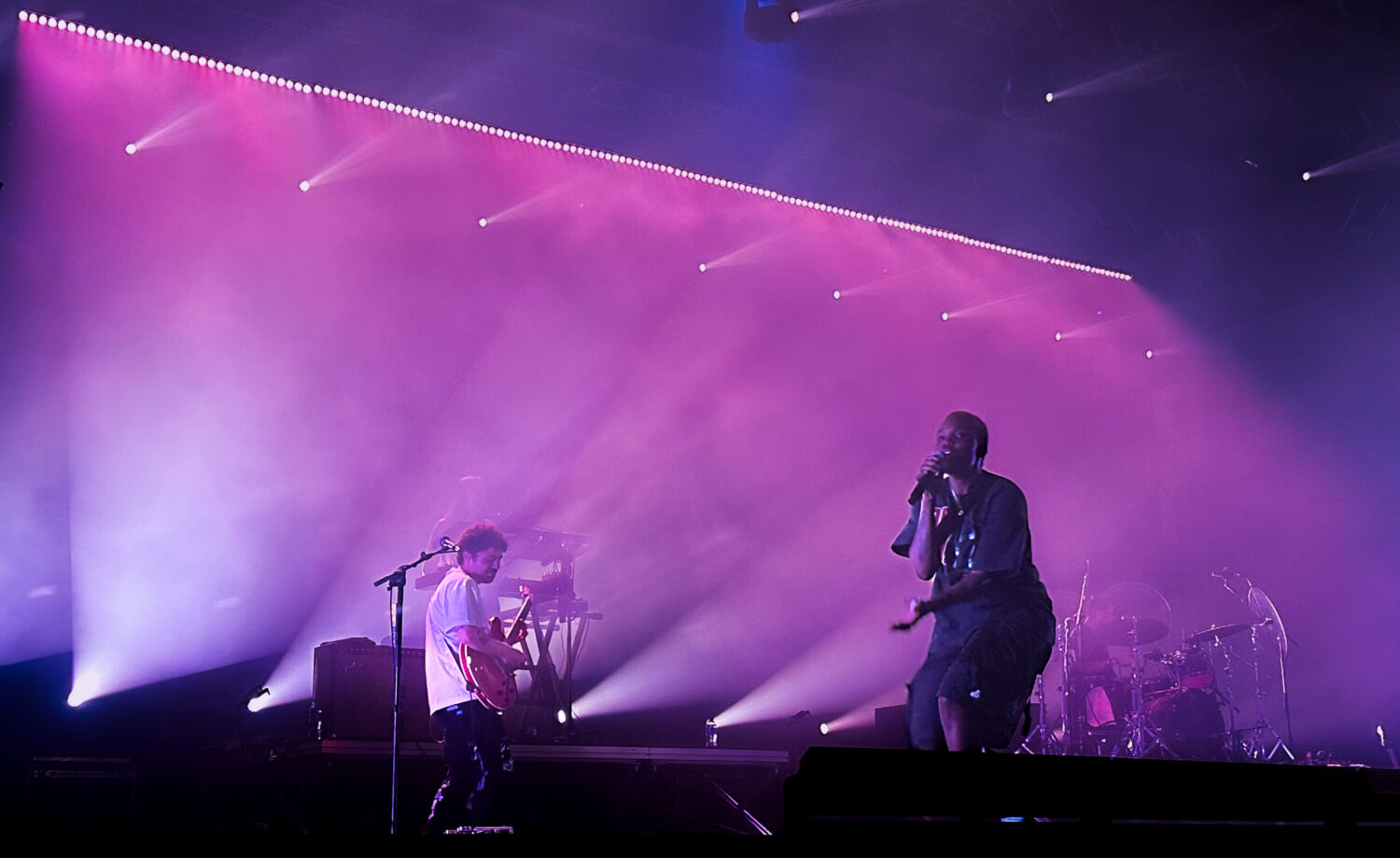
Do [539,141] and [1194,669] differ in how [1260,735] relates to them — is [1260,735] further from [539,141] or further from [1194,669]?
[539,141]

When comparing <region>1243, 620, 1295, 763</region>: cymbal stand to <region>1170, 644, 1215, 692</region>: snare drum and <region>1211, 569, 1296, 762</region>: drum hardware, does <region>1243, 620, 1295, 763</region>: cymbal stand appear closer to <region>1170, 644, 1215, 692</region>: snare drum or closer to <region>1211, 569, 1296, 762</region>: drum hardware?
<region>1211, 569, 1296, 762</region>: drum hardware

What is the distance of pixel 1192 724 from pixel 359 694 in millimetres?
6702

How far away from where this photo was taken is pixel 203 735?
337 inches

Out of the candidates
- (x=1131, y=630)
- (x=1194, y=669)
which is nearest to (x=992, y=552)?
(x=1131, y=630)

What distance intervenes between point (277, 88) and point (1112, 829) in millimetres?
8405

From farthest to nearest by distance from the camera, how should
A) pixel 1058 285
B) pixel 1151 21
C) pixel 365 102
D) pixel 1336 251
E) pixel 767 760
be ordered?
pixel 1058 285 < pixel 1336 251 < pixel 365 102 < pixel 1151 21 < pixel 767 760

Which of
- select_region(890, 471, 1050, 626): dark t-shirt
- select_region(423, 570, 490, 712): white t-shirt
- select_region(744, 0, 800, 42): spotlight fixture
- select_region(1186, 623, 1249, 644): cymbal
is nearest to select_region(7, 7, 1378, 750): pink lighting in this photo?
select_region(1186, 623, 1249, 644): cymbal

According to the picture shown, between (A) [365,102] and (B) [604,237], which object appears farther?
(B) [604,237]

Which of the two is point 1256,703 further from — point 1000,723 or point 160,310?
point 160,310

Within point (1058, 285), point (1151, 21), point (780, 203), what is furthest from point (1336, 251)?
point (780, 203)

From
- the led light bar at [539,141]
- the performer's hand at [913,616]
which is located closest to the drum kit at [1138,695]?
the led light bar at [539,141]

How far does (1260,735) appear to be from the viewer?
10.8 meters

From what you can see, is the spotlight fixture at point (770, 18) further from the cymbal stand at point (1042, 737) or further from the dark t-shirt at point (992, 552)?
the cymbal stand at point (1042, 737)

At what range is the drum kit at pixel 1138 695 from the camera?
10258 millimetres
